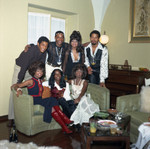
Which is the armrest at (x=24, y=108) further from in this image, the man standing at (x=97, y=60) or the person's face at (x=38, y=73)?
the man standing at (x=97, y=60)

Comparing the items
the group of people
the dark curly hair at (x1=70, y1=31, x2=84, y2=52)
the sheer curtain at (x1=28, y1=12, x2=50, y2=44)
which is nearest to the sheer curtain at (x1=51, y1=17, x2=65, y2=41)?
the sheer curtain at (x1=28, y1=12, x2=50, y2=44)

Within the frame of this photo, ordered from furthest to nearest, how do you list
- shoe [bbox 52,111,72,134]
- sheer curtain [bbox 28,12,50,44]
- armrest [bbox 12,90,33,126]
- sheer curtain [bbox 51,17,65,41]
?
sheer curtain [bbox 51,17,65,41], sheer curtain [bbox 28,12,50,44], shoe [bbox 52,111,72,134], armrest [bbox 12,90,33,126]

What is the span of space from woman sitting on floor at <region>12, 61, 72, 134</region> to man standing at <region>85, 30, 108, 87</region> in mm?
973

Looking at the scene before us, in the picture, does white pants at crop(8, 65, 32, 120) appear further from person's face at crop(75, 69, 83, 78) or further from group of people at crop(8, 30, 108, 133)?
person's face at crop(75, 69, 83, 78)

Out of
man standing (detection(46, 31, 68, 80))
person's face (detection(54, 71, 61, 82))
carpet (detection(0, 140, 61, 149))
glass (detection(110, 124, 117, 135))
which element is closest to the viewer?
glass (detection(110, 124, 117, 135))

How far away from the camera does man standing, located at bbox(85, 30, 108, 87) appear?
13.6ft

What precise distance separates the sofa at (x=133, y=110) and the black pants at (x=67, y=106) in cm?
78

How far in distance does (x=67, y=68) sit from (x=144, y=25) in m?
2.47

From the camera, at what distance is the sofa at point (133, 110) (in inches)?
125

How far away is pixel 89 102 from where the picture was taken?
3820 mm

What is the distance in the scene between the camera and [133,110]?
359cm

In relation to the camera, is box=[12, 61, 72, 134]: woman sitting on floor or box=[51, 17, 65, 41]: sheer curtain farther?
box=[51, 17, 65, 41]: sheer curtain

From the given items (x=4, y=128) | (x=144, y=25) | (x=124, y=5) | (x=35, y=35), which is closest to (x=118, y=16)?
(x=124, y=5)

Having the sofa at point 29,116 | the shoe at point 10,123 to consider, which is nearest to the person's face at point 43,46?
the sofa at point 29,116
